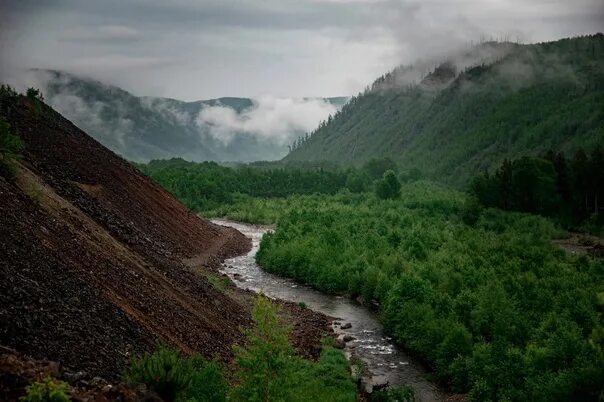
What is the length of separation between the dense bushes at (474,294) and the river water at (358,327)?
1.07 m

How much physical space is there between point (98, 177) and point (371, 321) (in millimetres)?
29305

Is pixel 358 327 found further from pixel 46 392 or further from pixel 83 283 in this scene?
pixel 46 392

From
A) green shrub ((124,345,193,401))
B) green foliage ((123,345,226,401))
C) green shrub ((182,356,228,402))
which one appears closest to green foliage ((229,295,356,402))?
green shrub ((182,356,228,402))

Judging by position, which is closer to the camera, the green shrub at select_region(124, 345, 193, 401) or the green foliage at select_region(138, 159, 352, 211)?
the green shrub at select_region(124, 345, 193, 401)

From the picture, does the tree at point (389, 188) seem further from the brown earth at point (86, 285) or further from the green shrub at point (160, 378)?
the green shrub at point (160, 378)

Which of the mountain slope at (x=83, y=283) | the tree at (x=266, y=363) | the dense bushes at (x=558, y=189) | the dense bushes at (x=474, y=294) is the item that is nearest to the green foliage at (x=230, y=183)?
the dense bushes at (x=474, y=294)

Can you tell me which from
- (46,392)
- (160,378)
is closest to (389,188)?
(160,378)

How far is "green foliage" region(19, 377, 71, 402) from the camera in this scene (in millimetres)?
13539

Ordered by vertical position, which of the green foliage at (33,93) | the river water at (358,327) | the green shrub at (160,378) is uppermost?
the green foliage at (33,93)

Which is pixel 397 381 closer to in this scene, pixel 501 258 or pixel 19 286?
pixel 19 286

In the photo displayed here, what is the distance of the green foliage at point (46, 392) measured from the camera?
13539 mm

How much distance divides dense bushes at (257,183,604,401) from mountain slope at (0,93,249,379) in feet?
40.2

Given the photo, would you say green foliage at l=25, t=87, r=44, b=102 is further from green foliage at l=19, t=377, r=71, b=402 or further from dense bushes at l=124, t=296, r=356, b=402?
green foliage at l=19, t=377, r=71, b=402

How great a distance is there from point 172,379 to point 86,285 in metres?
8.04
